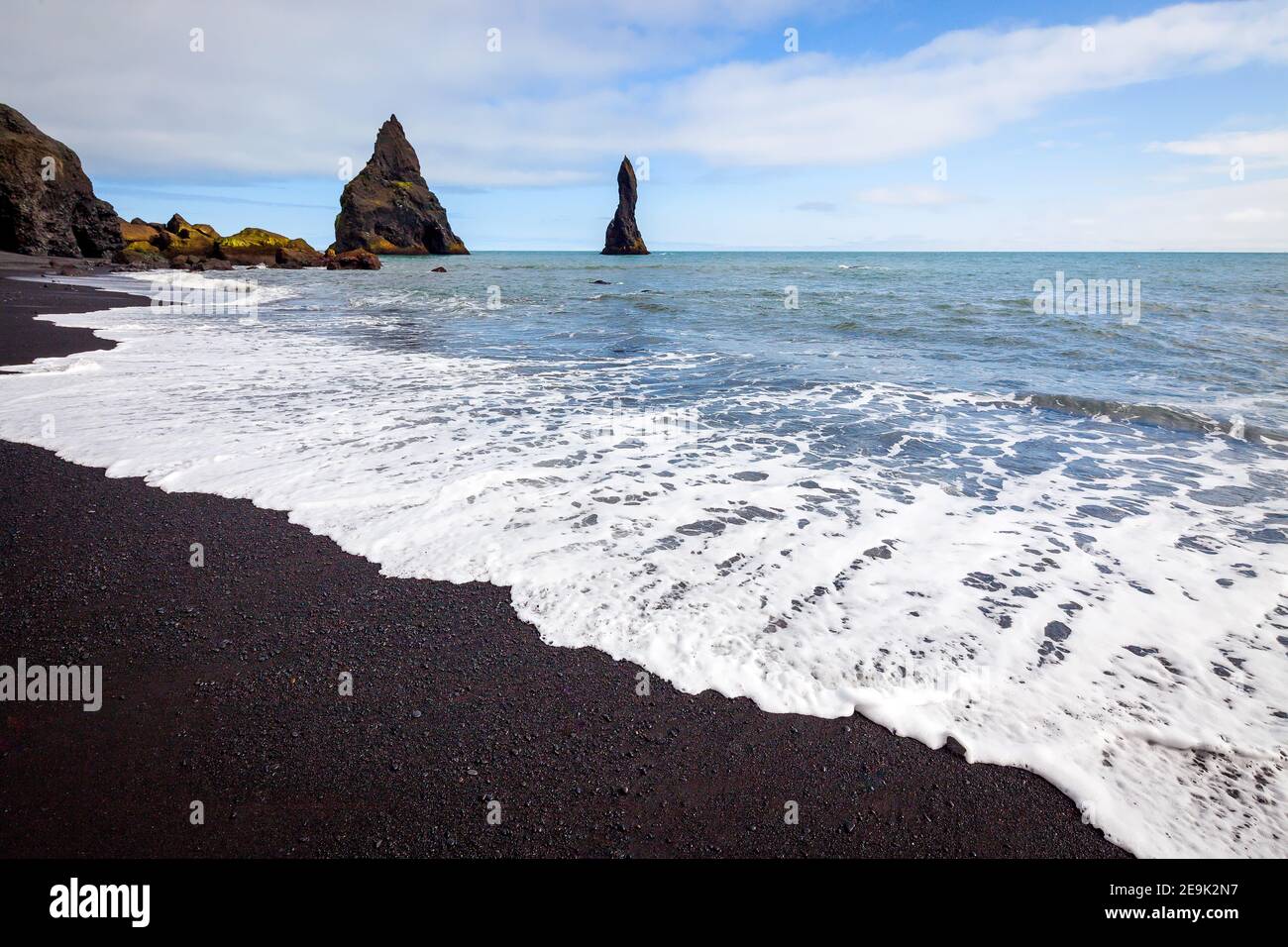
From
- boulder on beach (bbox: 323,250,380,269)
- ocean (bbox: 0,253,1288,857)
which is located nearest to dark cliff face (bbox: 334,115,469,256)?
boulder on beach (bbox: 323,250,380,269)

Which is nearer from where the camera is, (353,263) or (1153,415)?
(1153,415)

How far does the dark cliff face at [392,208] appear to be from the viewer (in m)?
106

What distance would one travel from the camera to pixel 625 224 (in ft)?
432

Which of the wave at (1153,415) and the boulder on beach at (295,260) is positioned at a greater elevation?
the boulder on beach at (295,260)

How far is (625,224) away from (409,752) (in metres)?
140

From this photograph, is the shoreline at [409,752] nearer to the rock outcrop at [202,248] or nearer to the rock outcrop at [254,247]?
the rock outcrop at [202,248]

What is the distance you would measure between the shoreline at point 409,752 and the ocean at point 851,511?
0.34m

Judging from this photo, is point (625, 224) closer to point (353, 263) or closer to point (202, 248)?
point (353, 263)

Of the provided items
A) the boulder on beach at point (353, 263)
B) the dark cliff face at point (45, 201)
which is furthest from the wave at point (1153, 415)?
the boulder on beach at point (353, 263)

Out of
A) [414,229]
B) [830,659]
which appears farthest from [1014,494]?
[414,229]

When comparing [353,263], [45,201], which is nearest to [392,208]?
[353,263]

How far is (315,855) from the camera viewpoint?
2.66 m

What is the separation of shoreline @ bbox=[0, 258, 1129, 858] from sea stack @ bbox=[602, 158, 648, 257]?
13291cm
